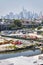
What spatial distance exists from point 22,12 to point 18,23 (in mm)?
50109

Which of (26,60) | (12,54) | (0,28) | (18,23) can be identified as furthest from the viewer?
(18,23)

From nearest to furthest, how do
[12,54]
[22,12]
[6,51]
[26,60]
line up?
[26,60]
[12,54]
[6,51]
[22,12]

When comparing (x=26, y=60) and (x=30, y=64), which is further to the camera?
(x=26, y=60)

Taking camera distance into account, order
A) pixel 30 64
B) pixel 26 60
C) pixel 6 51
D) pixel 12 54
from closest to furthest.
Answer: pixel 30 64, pixel 26 60, pixel 12 54, pixel 6 51

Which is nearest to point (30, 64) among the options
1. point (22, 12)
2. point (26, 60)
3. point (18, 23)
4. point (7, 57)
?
point (26, 60)

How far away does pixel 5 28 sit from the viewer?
2018 inches

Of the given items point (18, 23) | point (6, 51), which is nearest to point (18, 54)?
point (6, 51)

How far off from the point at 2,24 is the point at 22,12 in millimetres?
53093

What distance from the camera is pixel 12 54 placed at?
19453 millimetres

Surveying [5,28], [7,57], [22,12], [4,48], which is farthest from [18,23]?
[22,12]

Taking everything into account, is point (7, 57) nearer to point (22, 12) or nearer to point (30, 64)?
point (30, 64)

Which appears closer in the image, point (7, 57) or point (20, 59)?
point (20, 59)

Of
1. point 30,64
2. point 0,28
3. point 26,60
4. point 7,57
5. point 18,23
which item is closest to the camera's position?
point 30,64

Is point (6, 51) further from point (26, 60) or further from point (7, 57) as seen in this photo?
point (26, 60)
